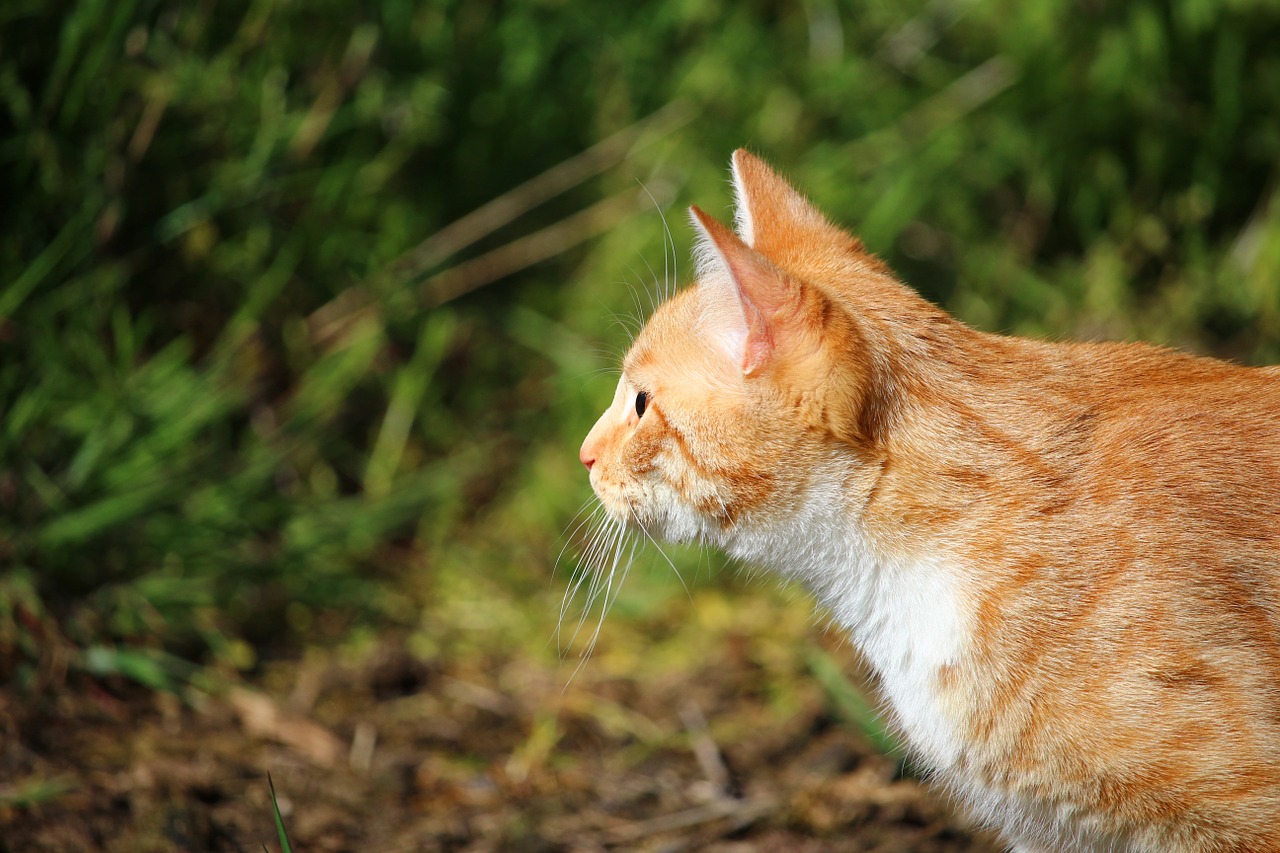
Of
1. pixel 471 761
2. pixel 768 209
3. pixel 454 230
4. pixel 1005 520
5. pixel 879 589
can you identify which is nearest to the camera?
pixel 1005 520

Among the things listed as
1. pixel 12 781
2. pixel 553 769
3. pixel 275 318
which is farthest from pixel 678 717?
pixel 275 318

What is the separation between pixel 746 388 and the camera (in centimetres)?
198

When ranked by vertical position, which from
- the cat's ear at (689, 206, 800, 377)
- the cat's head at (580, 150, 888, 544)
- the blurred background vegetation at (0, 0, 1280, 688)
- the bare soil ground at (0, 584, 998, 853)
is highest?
the cat's ear at (689, 206, 800, 377)

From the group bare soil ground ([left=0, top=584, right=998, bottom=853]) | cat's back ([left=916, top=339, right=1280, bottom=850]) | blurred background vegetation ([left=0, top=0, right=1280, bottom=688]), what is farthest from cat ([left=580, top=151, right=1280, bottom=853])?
blurred background vegetation ([left=0, top=0, right=1280, bottom=688])

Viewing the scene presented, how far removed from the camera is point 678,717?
3100mm

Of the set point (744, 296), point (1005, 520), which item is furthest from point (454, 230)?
point (1005, 520)

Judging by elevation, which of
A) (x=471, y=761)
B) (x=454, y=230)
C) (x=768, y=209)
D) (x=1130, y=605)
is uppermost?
(x=768, y=209)

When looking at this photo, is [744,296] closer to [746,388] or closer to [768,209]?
[746,388]

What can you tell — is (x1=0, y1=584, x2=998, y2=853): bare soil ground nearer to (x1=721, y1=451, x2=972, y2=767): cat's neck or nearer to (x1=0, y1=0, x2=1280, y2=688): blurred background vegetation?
(x1=0, y1=0, x2=1280, y2=688): blurred background vegetation

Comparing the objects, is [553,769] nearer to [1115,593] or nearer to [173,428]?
[173,428]

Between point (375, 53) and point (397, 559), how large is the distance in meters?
1.54

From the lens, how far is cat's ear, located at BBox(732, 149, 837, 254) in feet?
7.41

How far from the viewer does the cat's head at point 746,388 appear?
190 cm

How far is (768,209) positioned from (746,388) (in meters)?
0.47
